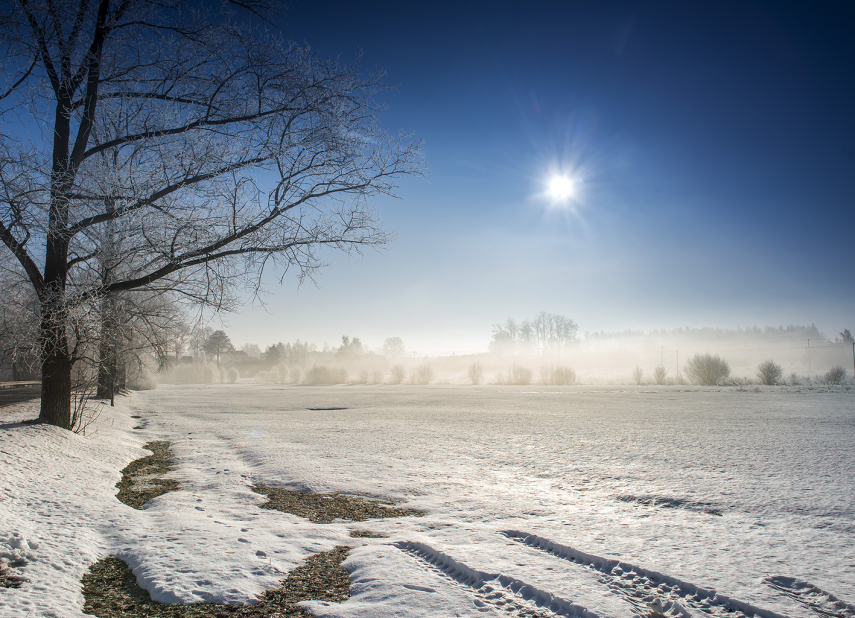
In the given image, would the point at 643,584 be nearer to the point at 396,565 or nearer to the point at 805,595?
the point at 805,595

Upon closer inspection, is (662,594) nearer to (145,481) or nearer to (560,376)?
(145,481)

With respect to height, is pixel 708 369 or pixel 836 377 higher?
pixel 708 369

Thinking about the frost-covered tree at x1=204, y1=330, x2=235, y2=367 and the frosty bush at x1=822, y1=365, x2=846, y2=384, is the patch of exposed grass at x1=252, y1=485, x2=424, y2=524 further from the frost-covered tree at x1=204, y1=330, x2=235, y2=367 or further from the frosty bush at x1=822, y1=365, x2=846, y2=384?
the frost-covered tree at x1=204, y1=330, x2=235, y2=367

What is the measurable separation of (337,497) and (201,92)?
603 centimetres

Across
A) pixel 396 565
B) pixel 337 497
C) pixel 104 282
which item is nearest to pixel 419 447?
pixel 337 497

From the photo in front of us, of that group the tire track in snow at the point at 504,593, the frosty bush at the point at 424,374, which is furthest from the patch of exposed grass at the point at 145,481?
the frosty bush at the point at 424,374

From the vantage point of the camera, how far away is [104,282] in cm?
704

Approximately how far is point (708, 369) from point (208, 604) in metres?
34.3

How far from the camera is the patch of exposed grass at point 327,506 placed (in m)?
4.26

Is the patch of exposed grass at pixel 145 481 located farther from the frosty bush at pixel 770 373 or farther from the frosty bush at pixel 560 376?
the frosty bush at pixel 770 373

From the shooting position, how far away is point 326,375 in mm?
45875

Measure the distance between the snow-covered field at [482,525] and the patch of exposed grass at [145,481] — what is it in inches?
7.0

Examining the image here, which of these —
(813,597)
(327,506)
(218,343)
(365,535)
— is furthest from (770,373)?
(218,343)

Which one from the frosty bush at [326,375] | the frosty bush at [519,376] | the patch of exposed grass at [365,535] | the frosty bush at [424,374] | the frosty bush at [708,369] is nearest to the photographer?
the patch of exposed grass at [365,535]
